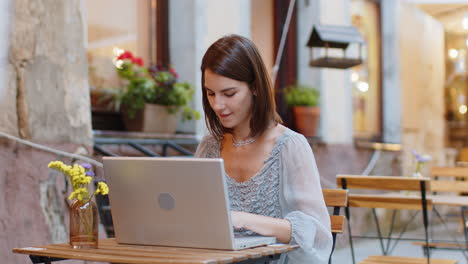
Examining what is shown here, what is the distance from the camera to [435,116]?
9305 mm

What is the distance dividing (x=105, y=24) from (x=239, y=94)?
3273 mm

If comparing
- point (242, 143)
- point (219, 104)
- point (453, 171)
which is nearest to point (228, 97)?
point (219, 104)

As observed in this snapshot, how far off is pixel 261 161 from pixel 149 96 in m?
2.62

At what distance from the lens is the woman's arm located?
1.88 meters

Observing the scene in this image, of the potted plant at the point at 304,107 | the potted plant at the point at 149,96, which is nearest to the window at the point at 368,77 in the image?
the potted plant at the point at 304,107

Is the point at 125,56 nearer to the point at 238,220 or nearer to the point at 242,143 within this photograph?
the point at 242,143

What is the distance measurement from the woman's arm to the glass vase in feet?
1.34

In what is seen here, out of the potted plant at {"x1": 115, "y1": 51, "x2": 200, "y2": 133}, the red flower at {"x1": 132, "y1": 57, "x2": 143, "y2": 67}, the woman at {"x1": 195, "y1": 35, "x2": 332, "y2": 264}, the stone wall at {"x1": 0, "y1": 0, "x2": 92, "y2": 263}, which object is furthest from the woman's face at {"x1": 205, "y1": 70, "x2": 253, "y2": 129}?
the red flower at {"x1": 132, "y1": 57, "x2": 143, "y2": 67}

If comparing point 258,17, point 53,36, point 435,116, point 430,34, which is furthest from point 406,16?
point 53,36

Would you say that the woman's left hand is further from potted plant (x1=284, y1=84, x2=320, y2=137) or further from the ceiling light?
the ceiling light

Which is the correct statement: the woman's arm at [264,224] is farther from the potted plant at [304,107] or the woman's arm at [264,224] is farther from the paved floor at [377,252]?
the potted plant at [304,107]

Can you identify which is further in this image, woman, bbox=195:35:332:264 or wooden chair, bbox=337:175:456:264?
wooden chair, bbox=337:175:456:264

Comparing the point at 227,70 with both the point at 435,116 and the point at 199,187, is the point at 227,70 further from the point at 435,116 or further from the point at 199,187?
the point at 435,116

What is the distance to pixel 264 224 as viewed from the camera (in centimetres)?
192
